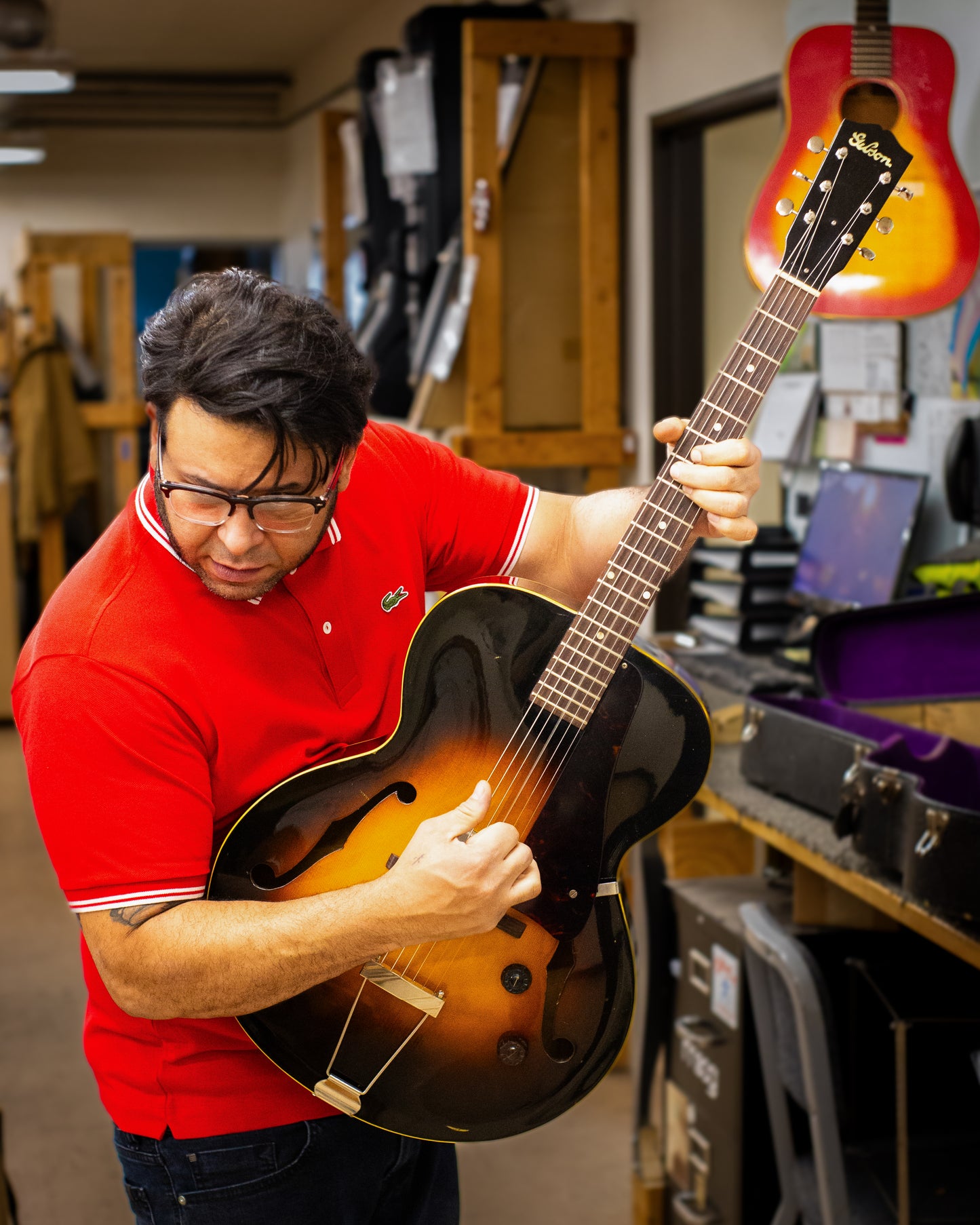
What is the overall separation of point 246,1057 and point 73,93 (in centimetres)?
840

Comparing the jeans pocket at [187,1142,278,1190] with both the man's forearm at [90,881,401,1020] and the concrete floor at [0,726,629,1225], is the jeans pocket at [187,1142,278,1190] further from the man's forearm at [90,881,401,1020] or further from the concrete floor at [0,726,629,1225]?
the concrete floor at [0,726,629,1225]

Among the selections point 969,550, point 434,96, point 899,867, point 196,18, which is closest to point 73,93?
point 196,18

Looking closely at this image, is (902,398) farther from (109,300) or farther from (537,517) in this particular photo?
(109,300)

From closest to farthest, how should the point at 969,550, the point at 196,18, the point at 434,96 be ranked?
the point at 969,550
the point at 434,96
the point at 196,18

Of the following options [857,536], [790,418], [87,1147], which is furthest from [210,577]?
[790,418]

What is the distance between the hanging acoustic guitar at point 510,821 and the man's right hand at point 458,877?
0.12 m

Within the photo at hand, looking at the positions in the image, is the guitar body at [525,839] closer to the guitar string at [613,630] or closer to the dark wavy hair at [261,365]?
the guitar string at [613,630]

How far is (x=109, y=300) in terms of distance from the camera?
718 centimetres

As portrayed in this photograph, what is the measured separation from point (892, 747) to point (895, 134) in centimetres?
84

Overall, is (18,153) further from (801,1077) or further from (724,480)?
(724,480)

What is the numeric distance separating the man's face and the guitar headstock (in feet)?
1.50

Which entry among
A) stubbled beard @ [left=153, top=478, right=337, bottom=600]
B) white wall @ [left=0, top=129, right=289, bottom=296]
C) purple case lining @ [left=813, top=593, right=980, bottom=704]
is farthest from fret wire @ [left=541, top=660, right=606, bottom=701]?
white wall @ [left=0, top=129, right=289, bottom=296]

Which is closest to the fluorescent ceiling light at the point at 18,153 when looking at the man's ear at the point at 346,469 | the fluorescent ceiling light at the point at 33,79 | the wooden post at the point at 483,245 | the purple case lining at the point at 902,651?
the fluorescent ceiling light at the point at 33,79

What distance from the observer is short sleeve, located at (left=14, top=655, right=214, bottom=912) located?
3.64 ft
